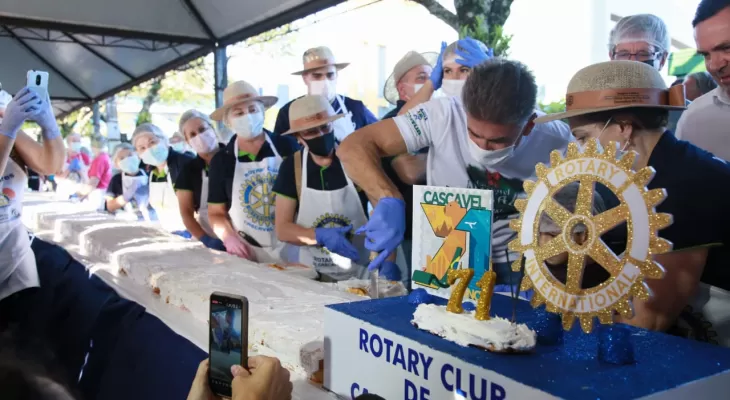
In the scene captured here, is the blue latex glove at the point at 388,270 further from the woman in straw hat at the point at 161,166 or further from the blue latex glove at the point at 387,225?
the woman in straw hat at the point at 161,166

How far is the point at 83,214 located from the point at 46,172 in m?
1.81

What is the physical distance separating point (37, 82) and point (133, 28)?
3382mm

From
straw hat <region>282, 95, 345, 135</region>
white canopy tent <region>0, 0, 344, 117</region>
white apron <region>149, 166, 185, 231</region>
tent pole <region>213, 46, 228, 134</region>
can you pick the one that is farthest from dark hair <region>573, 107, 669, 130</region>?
tent pole <region>213, 46, 228, 134</region>

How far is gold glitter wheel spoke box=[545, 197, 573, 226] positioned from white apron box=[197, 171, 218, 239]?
121 inches

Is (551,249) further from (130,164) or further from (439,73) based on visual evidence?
(130,164)

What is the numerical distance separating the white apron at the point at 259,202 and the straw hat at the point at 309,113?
675mm

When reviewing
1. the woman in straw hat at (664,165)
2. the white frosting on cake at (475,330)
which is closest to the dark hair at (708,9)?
the woman in straw hat at (664,165)

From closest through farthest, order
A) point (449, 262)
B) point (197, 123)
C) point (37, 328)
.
A: point (449, 262) → point (37, 328) → point (197, 123)

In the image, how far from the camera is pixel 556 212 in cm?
86

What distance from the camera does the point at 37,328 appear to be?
2676 millimetres

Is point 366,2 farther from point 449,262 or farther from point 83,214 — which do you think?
point 449,262

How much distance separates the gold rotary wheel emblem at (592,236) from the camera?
78 cm

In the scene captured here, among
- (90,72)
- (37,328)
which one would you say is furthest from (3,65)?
(37,328)

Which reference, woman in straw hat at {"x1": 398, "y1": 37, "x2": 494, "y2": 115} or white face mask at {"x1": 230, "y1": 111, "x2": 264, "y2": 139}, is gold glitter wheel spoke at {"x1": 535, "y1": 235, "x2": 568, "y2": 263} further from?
white face mask at {"x1": 230, "y1": 111, "x2": 264, "y2": 139}
